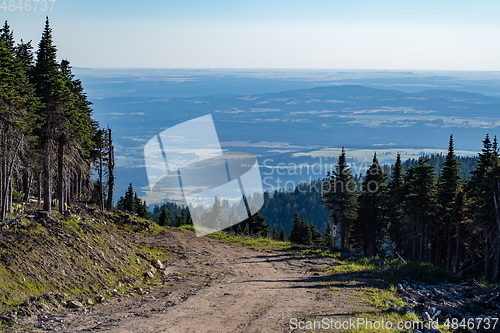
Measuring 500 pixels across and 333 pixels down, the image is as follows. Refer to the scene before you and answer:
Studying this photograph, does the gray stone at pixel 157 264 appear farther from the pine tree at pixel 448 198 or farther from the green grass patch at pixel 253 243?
the pine tree at pixel 448 198

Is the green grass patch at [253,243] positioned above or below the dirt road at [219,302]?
below

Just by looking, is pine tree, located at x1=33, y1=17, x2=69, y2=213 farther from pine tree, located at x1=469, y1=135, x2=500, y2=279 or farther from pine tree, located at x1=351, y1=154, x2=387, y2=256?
pine tree, located at x1=469, y1=135, x2=500, y2=279

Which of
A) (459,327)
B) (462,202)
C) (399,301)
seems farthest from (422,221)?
(459,327)

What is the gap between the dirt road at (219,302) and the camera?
485 inches

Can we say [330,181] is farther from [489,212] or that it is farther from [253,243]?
[489,212]

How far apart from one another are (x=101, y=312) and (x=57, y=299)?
1.62 metres

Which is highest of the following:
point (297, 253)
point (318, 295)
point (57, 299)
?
point (57, 299)

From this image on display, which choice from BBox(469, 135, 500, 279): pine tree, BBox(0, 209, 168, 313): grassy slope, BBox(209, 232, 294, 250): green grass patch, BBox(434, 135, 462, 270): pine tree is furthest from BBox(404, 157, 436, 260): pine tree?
BBox(0, 209, 168, 313): grassy slope

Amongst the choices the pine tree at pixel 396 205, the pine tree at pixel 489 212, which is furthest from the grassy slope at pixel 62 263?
the pine tree at pixel 396 205

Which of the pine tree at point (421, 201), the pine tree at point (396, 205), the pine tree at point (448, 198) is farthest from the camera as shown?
the pine tree at point (396, 205)

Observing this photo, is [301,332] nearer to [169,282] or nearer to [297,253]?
[169,282]

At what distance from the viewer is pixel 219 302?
50.7ft

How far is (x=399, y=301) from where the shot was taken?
15.3 meters

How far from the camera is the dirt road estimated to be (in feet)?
40.4
